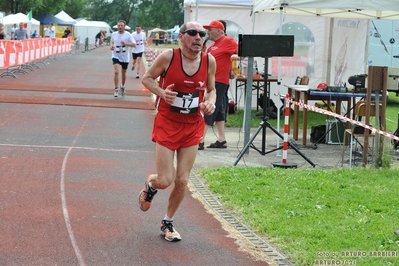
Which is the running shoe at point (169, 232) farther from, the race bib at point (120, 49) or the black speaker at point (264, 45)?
the race bib at point (120, 49)

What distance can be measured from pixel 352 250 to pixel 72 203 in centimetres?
334

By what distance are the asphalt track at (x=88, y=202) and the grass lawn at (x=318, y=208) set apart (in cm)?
44

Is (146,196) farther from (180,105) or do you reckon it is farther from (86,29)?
(86,29)

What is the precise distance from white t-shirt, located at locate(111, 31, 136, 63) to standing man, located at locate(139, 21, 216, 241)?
1397cm

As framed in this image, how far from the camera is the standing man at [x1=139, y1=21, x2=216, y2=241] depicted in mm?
7543

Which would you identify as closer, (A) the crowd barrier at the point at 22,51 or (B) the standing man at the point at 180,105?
(B) the standing man at the point at 180,105

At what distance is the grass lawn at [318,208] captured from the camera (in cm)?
729

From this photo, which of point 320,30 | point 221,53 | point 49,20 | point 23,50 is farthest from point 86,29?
point 221,53

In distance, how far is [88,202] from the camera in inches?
361

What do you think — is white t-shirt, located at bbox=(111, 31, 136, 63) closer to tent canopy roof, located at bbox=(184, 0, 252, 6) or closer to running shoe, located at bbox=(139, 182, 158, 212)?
tent canopy roof, located at bbox=(184, 0, 252, 6)

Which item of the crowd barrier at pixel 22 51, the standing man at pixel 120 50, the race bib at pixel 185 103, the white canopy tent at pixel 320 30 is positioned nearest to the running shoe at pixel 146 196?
the race bib at pixel 185 103

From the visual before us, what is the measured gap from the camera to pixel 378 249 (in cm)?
726

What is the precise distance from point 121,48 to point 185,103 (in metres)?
14.5

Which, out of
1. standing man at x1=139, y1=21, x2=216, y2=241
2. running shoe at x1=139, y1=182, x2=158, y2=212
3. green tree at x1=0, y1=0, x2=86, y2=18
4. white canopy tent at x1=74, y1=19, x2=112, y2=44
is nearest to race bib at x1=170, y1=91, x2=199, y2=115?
standing man at x1=139, y1=21, x2=216, y2=241
